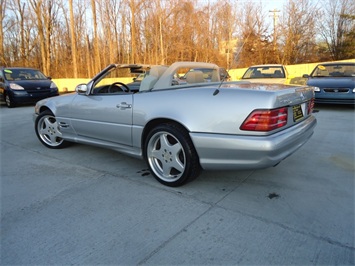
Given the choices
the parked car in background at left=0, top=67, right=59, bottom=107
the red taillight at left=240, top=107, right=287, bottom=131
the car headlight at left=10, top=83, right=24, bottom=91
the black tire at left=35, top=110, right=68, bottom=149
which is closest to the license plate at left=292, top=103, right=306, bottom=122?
the red taillight at left=240, top=107, right=287, bottom=131

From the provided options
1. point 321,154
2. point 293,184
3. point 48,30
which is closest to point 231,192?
point 293,184

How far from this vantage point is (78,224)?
2281 mm

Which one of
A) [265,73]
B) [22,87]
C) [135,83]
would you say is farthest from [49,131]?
[265,73]

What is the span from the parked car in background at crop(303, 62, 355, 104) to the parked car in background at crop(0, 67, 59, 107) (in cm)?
924

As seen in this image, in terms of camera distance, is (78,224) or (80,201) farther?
(80,201)

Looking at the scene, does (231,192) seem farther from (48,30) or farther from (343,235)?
(48,30)

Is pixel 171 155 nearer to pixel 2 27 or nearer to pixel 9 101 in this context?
pixel 9 101

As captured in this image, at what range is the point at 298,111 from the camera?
283 centimetres

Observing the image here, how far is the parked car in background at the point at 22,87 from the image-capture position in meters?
9.52

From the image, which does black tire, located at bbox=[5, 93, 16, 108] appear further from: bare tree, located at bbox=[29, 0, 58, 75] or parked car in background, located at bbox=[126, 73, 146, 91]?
bare tree, located at bbox=[29, 0, 58, 75]

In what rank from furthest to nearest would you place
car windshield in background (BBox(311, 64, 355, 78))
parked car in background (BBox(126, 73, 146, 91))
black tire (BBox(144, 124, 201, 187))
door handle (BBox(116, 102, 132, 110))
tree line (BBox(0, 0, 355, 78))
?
1. tree line (BBox(0, 0, 355, 78))
2. car windshield in background (BBox(311, 64, 355, 78))
3. parked car in background (BBox(126, 73, 146, 91))
4. door handle (BBox(116, 102, 132, 110))
5. black tire (BBox(144, 124, 201, 187))

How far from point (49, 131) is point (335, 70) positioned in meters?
8.79

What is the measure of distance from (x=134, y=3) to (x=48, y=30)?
879 cm

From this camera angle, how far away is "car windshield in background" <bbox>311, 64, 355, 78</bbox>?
28.1 feet
